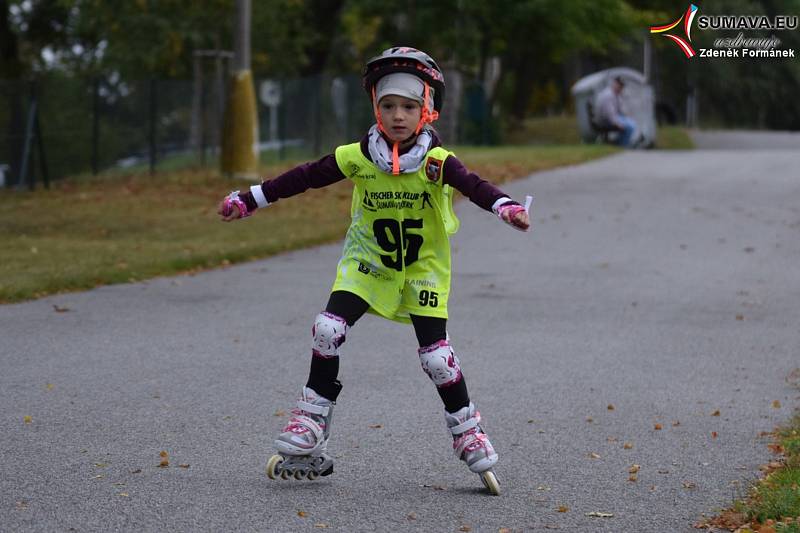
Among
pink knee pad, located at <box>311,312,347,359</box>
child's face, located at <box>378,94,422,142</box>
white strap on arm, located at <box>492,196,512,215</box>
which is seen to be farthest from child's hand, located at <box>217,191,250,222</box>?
white strap on arm, located at <box>492,196,512,215</box>

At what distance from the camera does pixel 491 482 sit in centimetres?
559

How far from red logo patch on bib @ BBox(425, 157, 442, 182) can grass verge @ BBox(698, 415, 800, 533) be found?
5.77ft

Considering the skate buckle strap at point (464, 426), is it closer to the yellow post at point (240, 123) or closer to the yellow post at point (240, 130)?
the yellow post at point (240, 123)

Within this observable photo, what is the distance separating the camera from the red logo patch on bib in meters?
5.68

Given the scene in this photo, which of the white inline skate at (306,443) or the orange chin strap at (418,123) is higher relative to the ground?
the orange chin strap at (418,123)

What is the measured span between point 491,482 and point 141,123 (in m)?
22.3

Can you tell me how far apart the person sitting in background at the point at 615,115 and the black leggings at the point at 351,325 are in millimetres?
29351

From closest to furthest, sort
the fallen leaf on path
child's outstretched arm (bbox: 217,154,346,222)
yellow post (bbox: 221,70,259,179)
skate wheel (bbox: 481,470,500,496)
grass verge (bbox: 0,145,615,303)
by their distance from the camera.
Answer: skate wheel (bbox: 481,470,500,496) → child's outstretched arm (bbox: 217,154,346,222) → the fallen leaf on path → grass verge (bbox: 0,145,615,303) → yellow post (bbox: 221,70,259,179)

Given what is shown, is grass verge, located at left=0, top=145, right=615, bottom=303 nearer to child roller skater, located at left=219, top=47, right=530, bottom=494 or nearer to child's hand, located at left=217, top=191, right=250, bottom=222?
child's hand, located at left=217, top=191, right=250, bottom=222

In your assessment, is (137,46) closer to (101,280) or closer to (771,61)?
(101,280)

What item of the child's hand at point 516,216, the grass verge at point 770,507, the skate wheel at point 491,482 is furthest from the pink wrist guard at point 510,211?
the grass verge at point 770,507

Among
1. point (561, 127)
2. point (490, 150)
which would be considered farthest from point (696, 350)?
point (561, 127)

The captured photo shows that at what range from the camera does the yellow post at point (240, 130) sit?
23406 mm

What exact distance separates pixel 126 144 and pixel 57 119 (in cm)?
189
